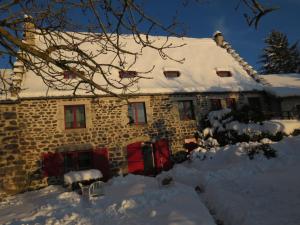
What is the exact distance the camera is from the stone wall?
510 inches

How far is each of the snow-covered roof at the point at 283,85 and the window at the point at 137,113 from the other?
809 centimetres

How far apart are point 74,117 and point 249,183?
8902 millimetres

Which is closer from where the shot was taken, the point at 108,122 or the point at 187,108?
the point at 108,122

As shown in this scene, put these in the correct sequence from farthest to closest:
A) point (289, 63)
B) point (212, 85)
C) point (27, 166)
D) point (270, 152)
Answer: point (289, 63)
point (212, 85)
point (27, 166)
point (270, 152)

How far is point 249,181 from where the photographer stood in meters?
9.51

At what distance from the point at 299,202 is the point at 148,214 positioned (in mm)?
3699

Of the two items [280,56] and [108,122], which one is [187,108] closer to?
[108,122]

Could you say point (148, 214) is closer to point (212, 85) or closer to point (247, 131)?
point (247, 131)

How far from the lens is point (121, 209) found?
25.8 feet

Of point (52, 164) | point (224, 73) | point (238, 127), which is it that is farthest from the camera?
point (224, 73)

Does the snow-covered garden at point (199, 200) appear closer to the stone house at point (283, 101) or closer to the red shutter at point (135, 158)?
the red shutter at point (135, 158)

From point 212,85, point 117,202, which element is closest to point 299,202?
point 117,202

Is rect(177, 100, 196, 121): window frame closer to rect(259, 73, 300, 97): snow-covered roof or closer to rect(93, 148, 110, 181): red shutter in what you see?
rect(93, 148, 110, 181): red shutter

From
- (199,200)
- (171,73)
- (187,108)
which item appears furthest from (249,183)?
(171,73)
